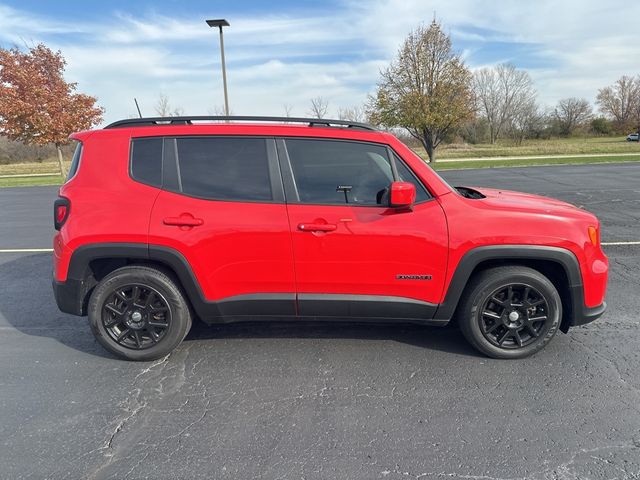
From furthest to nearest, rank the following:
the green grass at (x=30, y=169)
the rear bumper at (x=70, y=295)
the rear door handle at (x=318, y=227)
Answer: the green grass at (x=30, y=169) < the rear bumper at (x=70, y=295) < the rear door handle at (x=318, y=227)

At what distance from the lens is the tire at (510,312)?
9.97 ft

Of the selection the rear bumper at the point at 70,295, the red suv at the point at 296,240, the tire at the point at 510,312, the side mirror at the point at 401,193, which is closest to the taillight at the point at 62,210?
the red suv at the point at 296,240

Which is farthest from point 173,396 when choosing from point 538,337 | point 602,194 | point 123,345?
point 602,194

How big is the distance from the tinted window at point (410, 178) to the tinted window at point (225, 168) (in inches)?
39.5

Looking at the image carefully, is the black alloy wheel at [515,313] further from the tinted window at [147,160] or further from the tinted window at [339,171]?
the tinted window at [147,160]

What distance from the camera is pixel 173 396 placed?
2.79 metres

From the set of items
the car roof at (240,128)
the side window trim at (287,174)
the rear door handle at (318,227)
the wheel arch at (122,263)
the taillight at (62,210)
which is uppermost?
the car roof at (240,128)

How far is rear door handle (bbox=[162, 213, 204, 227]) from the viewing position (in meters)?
2.99

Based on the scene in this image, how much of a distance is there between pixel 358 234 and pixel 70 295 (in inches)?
91.4

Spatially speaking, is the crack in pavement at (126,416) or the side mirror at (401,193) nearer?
the crack in pavement at (126,416)

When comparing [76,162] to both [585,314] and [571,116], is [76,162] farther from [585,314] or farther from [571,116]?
[571,116]

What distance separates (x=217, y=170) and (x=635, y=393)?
3341 millimetres

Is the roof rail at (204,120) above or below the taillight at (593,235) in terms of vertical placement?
above

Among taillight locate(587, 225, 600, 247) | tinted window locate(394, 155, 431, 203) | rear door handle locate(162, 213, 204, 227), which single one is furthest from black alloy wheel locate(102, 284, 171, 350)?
taillight locate(587, 225, 600, 247)
